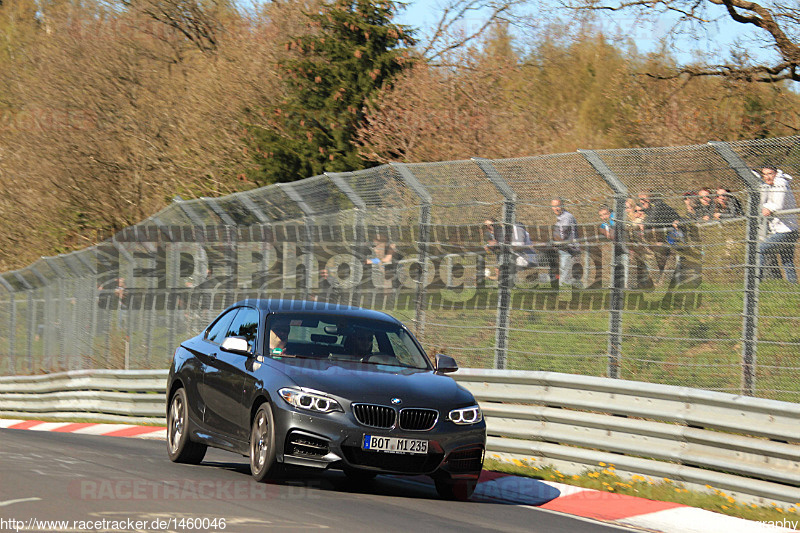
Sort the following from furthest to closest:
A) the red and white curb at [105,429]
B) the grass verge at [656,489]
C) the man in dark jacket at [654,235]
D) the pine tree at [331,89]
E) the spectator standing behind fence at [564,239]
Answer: the pine tree at [331,89], the red and white curb at [105,429], the spectator standing behind fence at [564,239], the man in dark jacket at [654,235], the grass verge at [656,489]

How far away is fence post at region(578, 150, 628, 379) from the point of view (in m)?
10.8

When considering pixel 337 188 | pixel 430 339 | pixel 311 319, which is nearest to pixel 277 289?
pixel 337 188

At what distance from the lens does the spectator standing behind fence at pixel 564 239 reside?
37.0 feet

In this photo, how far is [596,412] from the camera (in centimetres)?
1034

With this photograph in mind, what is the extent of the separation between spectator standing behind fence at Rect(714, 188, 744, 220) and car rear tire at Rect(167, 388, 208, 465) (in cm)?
509

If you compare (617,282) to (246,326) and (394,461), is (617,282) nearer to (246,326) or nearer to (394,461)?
(394,461)

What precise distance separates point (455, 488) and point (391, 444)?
0.88 m

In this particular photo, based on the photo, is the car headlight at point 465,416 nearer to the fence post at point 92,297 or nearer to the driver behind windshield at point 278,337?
the driver behind windshield at point 278,337

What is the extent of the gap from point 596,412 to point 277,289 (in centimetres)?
725

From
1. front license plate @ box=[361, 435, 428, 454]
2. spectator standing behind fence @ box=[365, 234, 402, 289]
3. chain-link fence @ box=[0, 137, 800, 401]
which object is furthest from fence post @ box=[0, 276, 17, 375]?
front license plate @ box=[361, 435, 428, 454]

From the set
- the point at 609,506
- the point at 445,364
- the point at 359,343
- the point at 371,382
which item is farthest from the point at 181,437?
the point at 609,506

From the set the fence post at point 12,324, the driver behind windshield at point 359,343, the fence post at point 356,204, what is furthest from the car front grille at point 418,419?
the fence post at point 12,324

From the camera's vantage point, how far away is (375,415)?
8.66m

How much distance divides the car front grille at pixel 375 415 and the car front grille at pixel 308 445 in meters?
0.34
